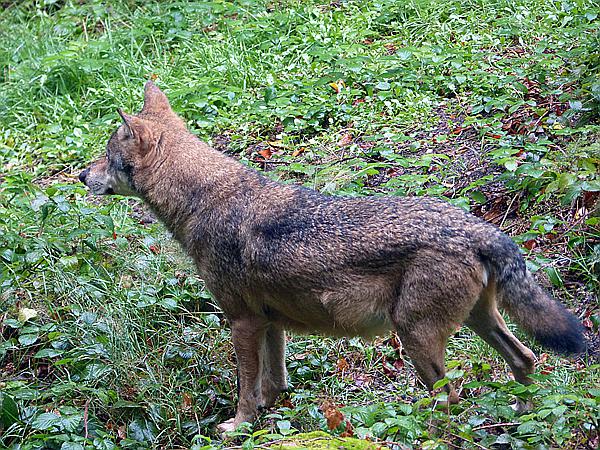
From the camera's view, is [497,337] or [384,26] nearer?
[497,337]

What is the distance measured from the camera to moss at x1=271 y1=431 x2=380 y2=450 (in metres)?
4.30

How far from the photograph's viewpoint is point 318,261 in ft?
18.8

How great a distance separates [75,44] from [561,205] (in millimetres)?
7902

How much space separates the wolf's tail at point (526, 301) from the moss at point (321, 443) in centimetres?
145

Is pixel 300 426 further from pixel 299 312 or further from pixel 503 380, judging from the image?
pixel 503 380

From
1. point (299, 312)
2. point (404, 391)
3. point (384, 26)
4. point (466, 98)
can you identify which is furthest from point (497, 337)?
point (384, 26)

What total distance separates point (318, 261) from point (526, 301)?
135cm

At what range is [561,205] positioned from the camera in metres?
7.08

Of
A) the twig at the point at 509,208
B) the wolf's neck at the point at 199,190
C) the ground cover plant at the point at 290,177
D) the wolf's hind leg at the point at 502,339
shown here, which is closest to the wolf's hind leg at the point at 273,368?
the ground cover plant at the point at 290,177

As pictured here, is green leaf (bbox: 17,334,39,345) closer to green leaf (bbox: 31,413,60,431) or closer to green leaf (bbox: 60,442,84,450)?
green leaf (bbox: 31,413,60,431)

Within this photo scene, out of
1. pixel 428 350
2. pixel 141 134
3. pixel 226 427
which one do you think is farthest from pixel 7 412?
pixel 428 350

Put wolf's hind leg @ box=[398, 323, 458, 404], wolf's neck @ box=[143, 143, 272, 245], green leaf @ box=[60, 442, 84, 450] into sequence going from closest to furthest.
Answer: wolf's hind leg @ box=[398, 323, 458, 404]
green leaf @ box=[60, 442, 84, 450]
wolf's neck @ box=[143, 143, 272, 245]

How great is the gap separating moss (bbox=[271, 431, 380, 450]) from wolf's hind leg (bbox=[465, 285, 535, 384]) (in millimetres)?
1582

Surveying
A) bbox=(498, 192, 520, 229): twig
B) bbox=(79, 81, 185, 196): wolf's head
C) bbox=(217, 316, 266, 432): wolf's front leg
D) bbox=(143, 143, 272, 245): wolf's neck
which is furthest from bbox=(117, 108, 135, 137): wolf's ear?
bbox=(498, 192, 520, 229): twig
